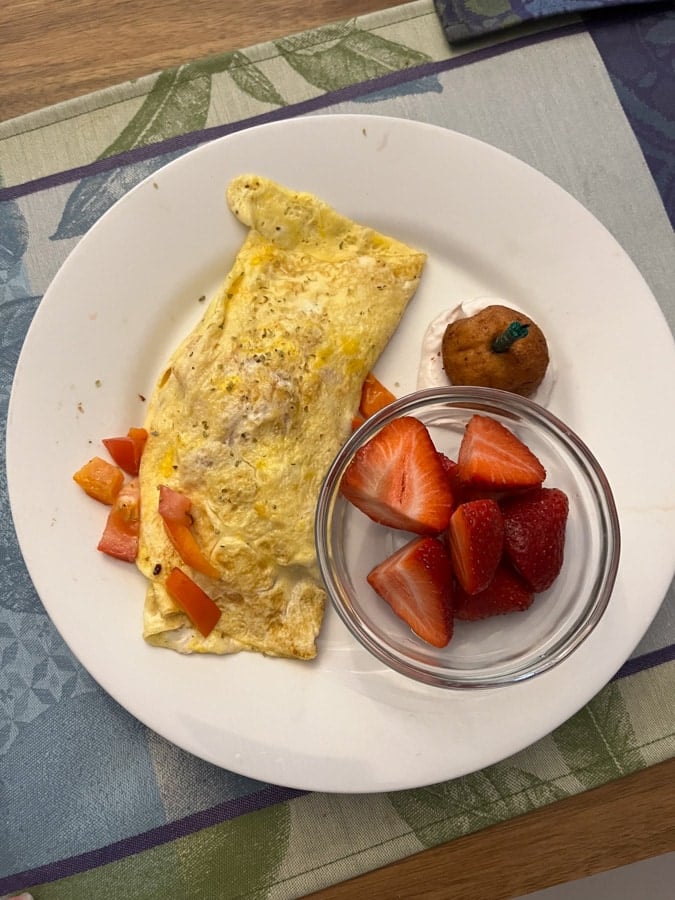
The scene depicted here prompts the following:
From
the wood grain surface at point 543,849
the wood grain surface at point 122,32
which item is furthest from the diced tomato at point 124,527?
the wood grain surface at point 122,32

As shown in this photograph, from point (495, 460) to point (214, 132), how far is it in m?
1.33

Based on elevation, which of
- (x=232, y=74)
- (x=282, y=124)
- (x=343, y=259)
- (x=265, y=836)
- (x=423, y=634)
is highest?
(x=232, y=74)

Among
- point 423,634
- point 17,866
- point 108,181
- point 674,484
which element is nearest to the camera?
point 423,634

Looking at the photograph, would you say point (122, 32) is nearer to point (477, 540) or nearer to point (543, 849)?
point (477, 540)

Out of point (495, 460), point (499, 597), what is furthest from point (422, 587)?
point (495, 460)

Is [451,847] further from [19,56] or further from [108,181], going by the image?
[19,56]

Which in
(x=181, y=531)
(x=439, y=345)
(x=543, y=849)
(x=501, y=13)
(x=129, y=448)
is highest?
(x=501, y=13)

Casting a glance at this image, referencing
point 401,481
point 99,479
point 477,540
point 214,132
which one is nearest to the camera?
point 477,540

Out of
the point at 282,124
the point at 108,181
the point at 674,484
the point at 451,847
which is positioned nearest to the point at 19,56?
the point at 108,181

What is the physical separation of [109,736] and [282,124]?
1.73 meters

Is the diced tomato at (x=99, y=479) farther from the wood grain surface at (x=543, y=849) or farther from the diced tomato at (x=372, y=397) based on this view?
the wood grain surface at (x=543, y=849)

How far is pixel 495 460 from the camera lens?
1722mm

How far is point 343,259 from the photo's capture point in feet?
6.69

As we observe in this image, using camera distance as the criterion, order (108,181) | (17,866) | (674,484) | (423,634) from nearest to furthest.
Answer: (423,634), (674,484), (17,866), (108,181)
